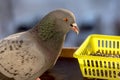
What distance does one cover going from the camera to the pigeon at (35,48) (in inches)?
37.7

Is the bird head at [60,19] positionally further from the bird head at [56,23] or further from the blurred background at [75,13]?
the blurred background at [75,13]

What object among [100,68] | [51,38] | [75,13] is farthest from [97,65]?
[75,13]

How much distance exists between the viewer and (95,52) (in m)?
1.21

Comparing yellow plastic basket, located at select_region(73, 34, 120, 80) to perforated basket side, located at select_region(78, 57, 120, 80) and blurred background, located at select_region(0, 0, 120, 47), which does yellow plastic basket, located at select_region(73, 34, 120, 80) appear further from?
blurred background, located at select_region(0, 0, 120, 47)

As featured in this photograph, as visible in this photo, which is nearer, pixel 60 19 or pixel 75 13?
pixel 60 19

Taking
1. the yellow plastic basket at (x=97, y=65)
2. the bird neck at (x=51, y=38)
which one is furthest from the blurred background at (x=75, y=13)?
the bird neck at (x=51, y=38)

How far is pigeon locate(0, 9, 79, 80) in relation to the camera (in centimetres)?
96

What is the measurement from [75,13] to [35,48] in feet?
3.05

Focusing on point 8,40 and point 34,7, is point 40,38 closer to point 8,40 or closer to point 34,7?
point 8,40

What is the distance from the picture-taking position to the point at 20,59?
96 cm

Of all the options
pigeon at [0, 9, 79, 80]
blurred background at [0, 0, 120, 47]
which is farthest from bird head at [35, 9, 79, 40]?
blurred background at [0, 0, 120, 47]

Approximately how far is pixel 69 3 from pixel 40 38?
0.90 m

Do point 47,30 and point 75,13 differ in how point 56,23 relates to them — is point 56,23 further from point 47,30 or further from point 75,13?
point 75,13

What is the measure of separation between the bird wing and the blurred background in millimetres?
844
